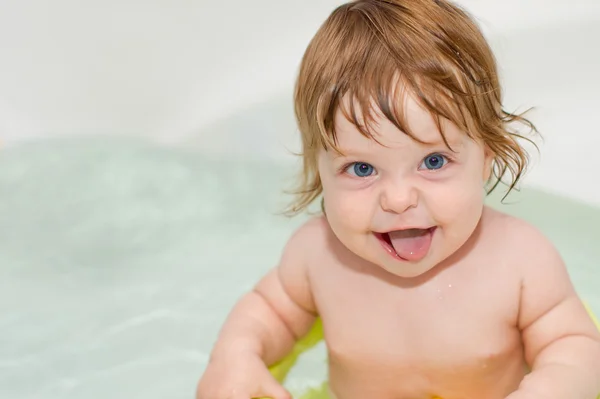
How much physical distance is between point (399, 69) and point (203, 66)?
95 centimetres

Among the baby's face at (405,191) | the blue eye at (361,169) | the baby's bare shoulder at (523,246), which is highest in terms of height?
the blue eye at (361,169)

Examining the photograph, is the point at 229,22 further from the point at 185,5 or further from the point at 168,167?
the point at 168,167

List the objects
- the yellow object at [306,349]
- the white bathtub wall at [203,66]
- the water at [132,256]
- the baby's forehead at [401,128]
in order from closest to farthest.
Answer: the baby's forehead at [401,128], the yellow object at [306,349], the water at [132,256], the white bathtub wall at [203,66]

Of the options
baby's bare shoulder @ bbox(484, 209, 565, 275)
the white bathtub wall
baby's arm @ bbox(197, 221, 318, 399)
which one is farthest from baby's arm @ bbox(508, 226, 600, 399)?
the white bathtub wall

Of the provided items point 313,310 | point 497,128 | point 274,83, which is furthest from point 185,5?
point 497,128

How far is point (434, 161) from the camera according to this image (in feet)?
2.88

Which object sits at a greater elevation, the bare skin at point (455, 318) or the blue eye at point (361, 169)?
the blue eye at point (361, 169)

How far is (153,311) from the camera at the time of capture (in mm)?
1396

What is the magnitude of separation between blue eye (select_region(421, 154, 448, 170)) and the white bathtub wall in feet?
2.59

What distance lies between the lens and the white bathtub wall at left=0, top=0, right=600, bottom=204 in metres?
1.67

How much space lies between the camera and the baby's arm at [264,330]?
100 centimetres

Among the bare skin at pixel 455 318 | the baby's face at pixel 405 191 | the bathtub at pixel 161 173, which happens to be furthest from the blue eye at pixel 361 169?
the bathtub at pixel 161 173

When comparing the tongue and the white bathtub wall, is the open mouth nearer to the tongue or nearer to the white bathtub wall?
the tongue

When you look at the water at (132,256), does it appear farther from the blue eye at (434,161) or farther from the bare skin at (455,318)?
the blue eye at (434,161)
